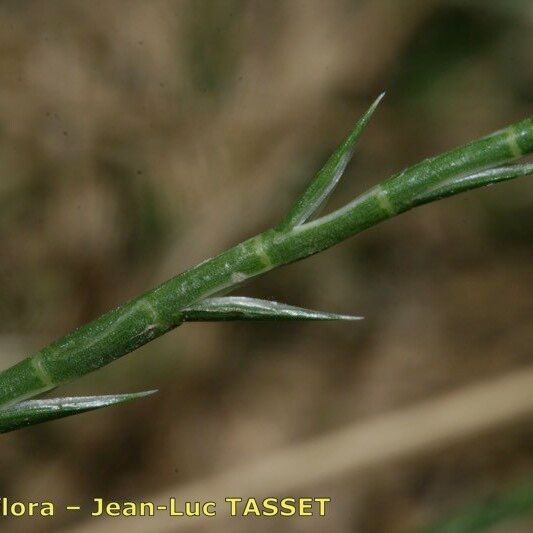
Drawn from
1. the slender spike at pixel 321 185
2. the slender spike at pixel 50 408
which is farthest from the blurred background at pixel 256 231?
the slender spike at pixel 321 185

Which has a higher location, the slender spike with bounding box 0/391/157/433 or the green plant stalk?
the green plant stalk

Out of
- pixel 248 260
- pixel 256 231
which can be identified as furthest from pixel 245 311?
pixel 256 231

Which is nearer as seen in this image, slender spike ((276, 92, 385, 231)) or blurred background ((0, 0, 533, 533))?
slender spike ((276, 92, 385, 231))

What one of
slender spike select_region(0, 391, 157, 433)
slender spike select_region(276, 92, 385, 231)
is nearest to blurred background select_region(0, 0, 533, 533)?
slender spike select_region(0, 391, 157, 433)

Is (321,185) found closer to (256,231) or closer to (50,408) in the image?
(50,408)

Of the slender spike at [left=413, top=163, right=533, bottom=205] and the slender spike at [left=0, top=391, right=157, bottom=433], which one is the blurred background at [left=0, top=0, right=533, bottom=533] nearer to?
the slender spike at [left=0, top=391, right=157, bottom=433]

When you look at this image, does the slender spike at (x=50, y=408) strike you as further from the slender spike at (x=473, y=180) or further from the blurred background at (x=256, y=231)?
the blurred background at (x=256, y=231)

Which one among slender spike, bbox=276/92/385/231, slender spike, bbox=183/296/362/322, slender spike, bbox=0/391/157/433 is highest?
slender spike, bbox=276/92/385/231
